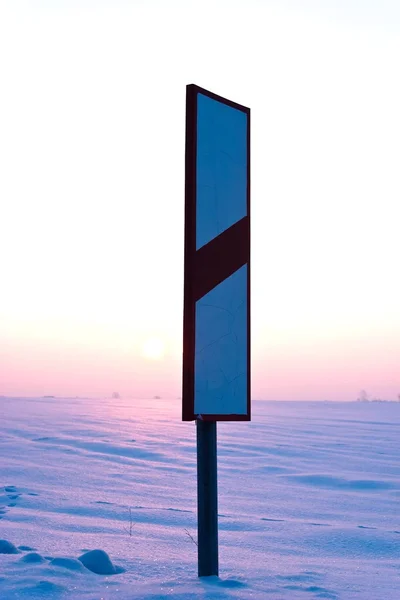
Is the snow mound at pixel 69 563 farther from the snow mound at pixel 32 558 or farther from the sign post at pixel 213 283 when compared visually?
the sign post at pixel 213 283

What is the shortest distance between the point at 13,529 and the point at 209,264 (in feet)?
6.20

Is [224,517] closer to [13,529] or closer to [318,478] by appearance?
[13,529]

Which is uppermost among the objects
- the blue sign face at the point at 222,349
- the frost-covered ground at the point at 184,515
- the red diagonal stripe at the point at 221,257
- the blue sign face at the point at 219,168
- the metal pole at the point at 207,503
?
the blue sign face at the point at 219,168

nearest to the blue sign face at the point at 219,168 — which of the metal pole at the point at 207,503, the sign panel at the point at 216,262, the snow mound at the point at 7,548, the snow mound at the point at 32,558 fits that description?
the sign panel at the point at 216,262

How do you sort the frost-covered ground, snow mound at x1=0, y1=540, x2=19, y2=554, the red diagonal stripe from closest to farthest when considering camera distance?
the frost-covered ground, the red diagonal stripe, snow mound at x1=0, y1=540, x2=19, y2=554

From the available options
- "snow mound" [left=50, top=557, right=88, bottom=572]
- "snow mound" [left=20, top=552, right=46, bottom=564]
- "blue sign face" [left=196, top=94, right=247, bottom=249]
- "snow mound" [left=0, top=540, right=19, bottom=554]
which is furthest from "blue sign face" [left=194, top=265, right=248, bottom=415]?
"snow mound" [left=0, top=540, right=19, bottom=554]

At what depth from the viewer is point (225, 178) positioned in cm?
303

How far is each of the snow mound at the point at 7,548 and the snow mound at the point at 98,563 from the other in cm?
35

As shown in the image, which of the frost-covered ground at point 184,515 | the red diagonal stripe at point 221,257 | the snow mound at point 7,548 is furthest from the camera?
the snow mound at point 7,548

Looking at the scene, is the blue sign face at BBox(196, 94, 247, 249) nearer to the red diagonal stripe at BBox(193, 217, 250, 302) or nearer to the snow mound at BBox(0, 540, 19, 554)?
the red diagonal stripe at BBox(193, 217, 250, 302)

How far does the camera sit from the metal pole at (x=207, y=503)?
2779 mm

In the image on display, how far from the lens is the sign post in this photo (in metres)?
2.78

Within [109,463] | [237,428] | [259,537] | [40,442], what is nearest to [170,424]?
[237,428]

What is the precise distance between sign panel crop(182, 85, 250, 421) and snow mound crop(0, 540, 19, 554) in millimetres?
1110
